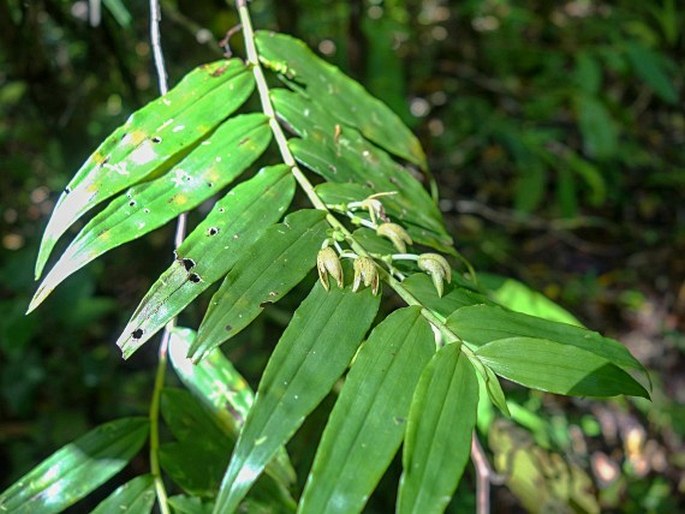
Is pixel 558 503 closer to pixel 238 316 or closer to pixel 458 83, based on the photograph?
pixel 238 316

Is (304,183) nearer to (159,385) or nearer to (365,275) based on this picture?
(365,275)

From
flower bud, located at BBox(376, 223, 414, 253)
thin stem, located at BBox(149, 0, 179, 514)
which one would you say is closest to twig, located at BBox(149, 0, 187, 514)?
thin stem, located at BBox(149, 0, 179, 514)

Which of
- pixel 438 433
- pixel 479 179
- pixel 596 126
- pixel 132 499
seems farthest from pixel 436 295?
pixel 479 179

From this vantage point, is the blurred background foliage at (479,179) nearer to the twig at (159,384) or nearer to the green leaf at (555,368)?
the twig at (159,384)

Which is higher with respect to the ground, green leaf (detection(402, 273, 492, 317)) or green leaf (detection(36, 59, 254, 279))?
green leaf (detection(36, 59, 254, 279))

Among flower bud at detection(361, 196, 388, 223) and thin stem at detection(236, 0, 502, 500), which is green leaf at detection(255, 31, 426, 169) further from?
flower bud at detection(361, 196, 388, 223)
